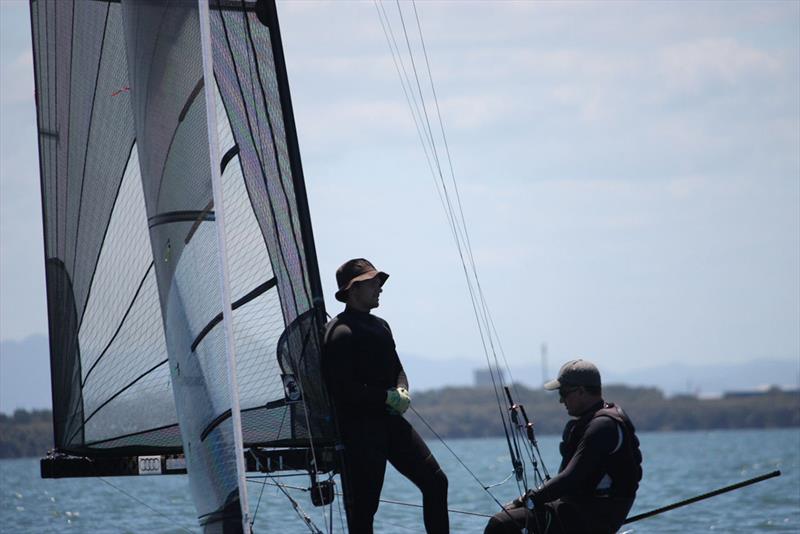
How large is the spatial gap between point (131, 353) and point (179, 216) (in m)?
1.41

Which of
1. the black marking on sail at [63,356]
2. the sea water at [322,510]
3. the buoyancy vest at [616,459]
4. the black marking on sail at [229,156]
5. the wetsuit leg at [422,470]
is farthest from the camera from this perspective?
the sea water at [322,510]

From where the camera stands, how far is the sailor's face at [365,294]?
20.6 ft

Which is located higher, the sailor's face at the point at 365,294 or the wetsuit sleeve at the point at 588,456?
the sailor's face at the point at 365,294

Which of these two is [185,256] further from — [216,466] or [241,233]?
[216,466]

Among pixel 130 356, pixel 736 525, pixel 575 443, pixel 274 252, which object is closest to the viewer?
pixel 575 443

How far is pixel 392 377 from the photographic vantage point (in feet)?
20.6

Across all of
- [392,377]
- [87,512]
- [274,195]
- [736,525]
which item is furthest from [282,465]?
[87,512]

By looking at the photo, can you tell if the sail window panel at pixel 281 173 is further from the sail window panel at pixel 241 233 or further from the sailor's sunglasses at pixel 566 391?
the sailor's sunglasses at pixel 566 391

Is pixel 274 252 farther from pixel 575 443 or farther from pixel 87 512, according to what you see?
pixel 87 512

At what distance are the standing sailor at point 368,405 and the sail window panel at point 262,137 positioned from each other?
279 millimetres

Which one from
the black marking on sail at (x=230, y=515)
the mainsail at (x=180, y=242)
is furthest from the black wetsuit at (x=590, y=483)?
the black marking on sail at (x=230, y=515)

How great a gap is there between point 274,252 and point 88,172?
5.33 feet

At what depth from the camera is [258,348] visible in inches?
251

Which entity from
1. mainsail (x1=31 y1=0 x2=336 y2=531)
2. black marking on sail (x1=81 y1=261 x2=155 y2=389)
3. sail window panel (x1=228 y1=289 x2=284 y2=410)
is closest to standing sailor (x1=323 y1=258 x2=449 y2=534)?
mainsail (x1=31 y1=0 x2=336 y2=531)
